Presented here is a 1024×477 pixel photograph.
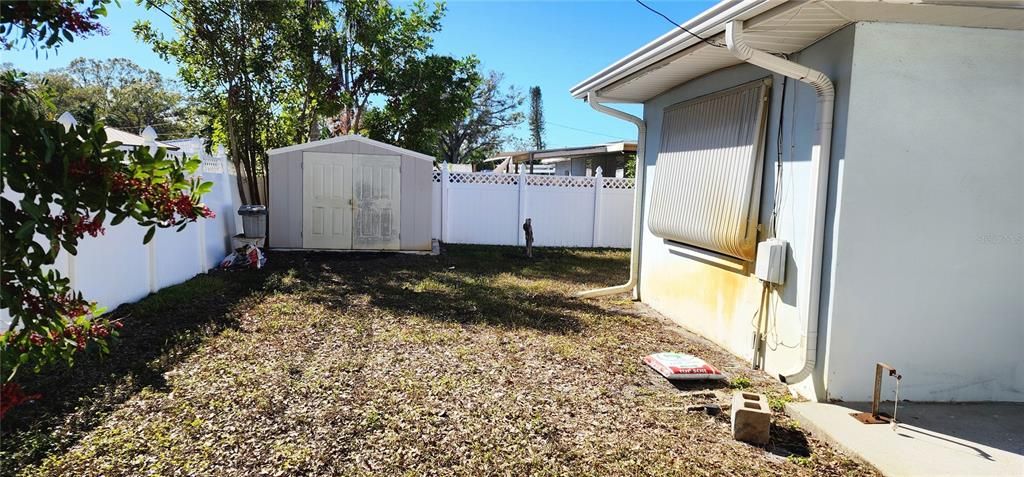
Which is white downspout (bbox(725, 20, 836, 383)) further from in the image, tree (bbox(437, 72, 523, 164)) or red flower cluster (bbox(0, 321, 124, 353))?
tree (bbox(437, 72, 523, 164))

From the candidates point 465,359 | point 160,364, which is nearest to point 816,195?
point 465,359

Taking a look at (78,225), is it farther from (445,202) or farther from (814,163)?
(445,202)

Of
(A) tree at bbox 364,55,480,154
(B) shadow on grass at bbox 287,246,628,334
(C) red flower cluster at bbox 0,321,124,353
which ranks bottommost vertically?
(B) shadow on grass at bbox 287,246,628,334

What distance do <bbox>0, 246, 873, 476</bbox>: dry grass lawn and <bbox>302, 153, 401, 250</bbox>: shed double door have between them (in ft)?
13.5

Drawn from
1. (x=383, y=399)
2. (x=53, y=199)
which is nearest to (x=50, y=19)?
(x=53, y=199)

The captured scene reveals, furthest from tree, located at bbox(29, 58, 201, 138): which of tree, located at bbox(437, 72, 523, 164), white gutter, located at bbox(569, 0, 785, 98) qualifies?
white gutter, located at bbox(569, 0, 785, 98)

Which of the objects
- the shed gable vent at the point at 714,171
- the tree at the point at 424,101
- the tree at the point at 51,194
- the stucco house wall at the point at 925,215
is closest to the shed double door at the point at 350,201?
the tree at the point at 424,101

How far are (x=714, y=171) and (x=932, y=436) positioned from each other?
2640 millimetres

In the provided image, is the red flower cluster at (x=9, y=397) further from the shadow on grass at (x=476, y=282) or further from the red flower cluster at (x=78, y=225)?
the shadow on grass at (x=476, y=282)

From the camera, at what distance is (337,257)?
32.4 feet

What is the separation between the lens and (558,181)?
41.5 feet

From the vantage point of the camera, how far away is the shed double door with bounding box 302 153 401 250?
33.8ft

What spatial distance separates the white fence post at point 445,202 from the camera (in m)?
12.4

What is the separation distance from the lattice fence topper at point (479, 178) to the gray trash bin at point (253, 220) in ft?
14.2
